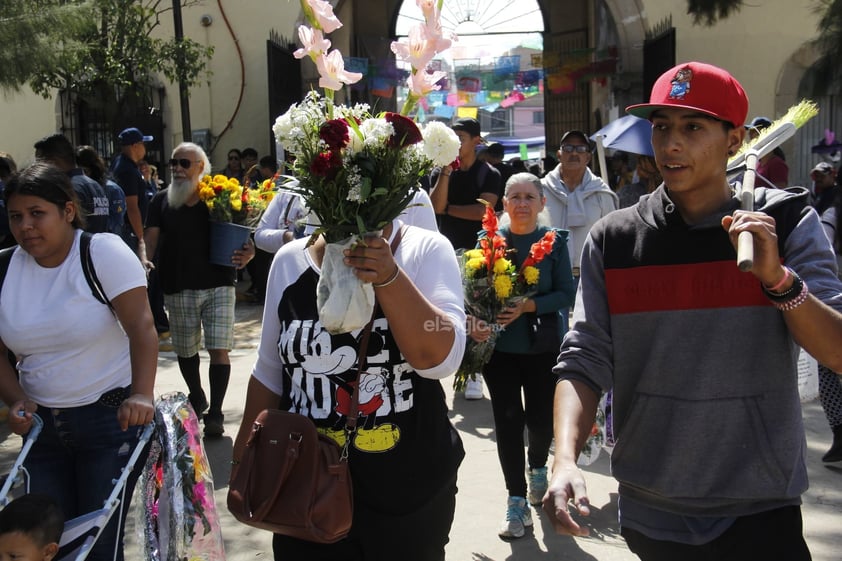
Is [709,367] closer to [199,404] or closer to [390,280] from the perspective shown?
[390,280]

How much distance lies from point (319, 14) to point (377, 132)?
39 cm

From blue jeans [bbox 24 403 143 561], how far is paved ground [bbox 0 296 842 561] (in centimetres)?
113

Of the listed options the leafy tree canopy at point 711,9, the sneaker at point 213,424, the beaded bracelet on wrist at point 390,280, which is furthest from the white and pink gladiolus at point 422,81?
the leafy tree canopy at point 711,9

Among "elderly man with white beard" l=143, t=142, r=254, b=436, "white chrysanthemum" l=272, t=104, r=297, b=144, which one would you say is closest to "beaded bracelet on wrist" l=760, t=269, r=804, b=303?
"white chrysanthemum" l=272, t=104, r=297, b=144

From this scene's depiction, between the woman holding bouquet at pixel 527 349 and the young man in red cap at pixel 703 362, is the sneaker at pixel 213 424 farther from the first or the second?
the young man in red cap at pixel 703 362

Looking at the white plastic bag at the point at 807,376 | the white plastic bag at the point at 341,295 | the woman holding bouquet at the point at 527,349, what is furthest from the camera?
the woman holding bouquet at the point at 527,349

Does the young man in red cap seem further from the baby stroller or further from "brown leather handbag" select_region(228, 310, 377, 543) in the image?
the baby stroller

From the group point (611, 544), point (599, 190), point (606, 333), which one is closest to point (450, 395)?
point (599, 190)

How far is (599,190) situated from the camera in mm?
6469

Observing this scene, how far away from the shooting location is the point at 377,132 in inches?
96.1

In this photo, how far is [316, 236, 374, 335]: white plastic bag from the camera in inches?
95.6

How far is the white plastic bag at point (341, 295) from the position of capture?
95.6 inches

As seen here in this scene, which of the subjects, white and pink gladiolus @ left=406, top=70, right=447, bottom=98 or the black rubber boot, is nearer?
white and pink gladiolus @ left=406, top=70, right=447, bottom=98

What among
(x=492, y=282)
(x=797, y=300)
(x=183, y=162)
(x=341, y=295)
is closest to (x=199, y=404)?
(x=183, y=162)
